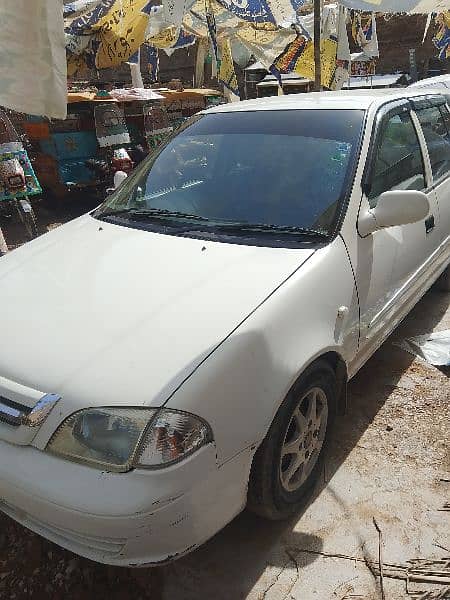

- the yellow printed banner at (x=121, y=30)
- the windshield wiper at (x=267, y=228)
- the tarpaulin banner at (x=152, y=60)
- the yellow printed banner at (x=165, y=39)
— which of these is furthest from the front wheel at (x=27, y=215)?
the tarpaulin banner at (x=152, y=60)

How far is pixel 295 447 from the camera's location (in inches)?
84.7

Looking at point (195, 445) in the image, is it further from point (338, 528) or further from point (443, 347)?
point (443, 347)

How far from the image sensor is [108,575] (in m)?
2.03

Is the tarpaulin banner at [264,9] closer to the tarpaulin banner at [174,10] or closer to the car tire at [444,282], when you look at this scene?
the tarpaulin banner at [174,10]

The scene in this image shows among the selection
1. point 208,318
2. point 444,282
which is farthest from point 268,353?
point 444,282

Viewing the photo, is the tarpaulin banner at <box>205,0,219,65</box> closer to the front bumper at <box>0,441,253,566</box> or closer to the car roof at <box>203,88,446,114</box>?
the car roof at <box>203,88,446,114</box>

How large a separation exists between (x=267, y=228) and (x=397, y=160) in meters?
1.10

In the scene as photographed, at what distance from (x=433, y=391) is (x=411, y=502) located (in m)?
1.00

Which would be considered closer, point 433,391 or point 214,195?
point 214,195

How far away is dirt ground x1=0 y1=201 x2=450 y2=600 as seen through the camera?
1.96 m

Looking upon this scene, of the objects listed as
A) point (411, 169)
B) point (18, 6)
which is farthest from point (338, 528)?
point (18, 6)

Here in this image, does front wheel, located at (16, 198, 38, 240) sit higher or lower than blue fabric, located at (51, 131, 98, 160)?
lower

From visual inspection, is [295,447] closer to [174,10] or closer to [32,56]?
[32,56]

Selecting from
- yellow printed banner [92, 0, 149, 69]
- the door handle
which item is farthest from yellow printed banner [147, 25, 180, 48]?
the door handle
